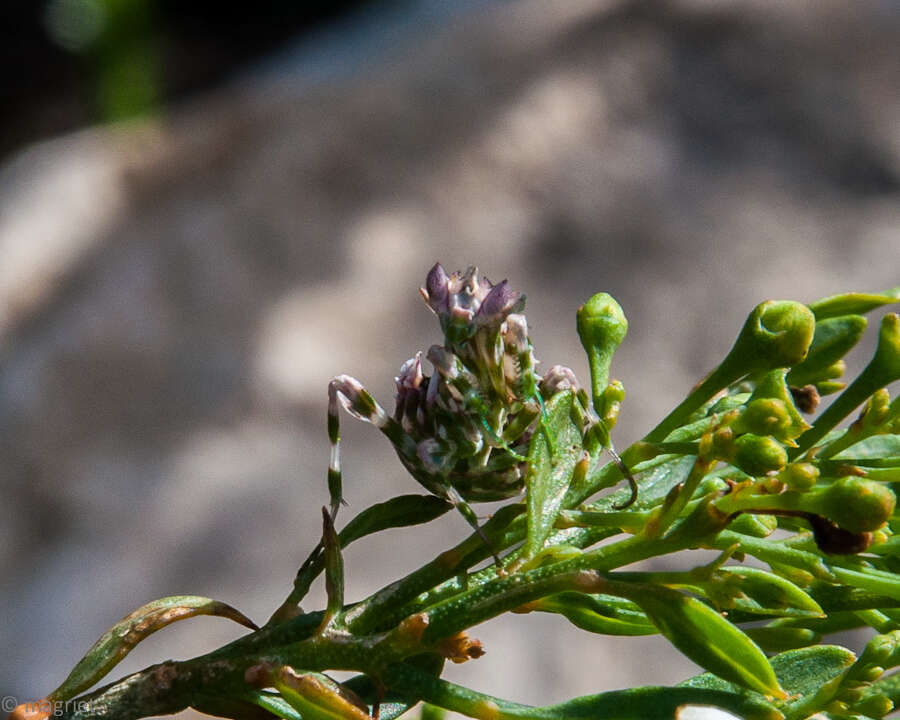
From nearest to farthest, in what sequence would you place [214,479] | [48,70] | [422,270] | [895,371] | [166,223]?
[895,371], [214,479], [422,270], [166,223], [48,70]

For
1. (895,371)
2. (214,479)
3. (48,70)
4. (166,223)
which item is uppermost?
(48,70)

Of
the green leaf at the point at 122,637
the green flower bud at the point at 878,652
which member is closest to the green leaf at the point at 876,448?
the green flower bud at the point at 878,652

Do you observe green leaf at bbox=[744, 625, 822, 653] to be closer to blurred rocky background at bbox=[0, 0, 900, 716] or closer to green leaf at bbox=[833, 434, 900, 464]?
green leaf at bbox=[833, 434, 900, 464]

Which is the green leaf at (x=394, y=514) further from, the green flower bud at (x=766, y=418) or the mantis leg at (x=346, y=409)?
the green flower bud at (x=766, y=418)

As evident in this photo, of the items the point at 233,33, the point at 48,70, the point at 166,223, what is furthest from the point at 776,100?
the point at 48,70

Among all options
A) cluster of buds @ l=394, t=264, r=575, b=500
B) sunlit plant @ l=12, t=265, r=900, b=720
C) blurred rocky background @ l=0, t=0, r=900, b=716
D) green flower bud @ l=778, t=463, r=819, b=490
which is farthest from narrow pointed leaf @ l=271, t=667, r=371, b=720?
blurred rocky background @ l=0, t=0, r=900, b=716

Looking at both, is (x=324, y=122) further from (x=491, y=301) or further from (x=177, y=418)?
(x=491, y=301)

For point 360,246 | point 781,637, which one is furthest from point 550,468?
point 360,246
